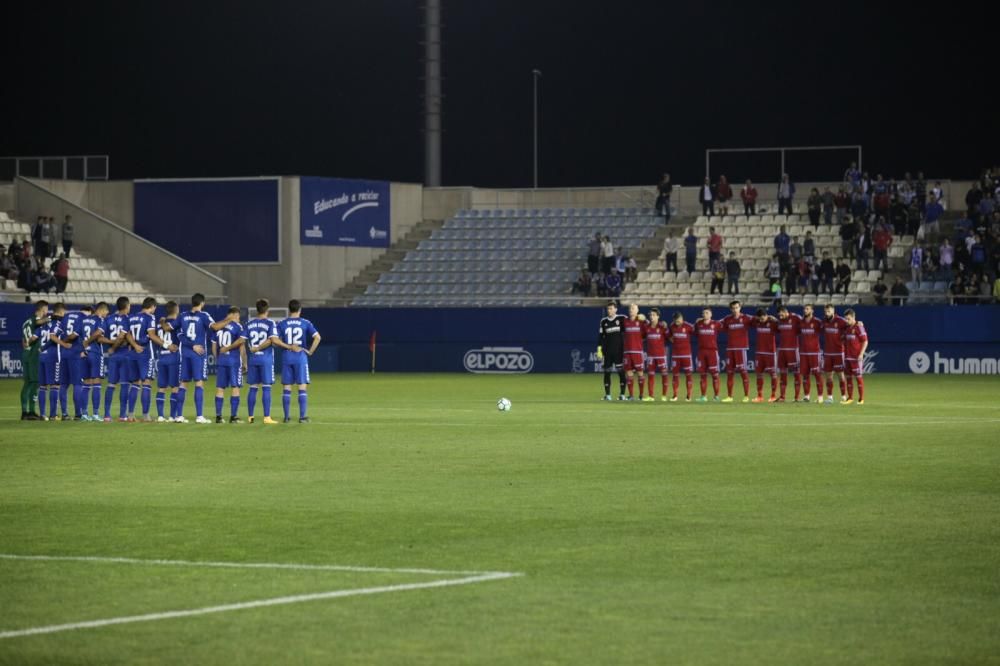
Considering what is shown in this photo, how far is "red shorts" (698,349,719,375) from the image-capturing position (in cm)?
3659

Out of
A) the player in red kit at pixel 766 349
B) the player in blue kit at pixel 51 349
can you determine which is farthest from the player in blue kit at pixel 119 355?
the player in red kit at pixel 766 349

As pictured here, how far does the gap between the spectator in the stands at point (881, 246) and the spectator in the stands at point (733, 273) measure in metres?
4.49

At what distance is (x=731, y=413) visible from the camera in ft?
101

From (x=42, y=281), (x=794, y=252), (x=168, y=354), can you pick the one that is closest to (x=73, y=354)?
(x=168, y=354)

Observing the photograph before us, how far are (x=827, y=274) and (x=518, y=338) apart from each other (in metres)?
10.1

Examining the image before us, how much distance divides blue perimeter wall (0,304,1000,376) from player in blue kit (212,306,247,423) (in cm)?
2207

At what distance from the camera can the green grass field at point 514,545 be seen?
29.2 ft

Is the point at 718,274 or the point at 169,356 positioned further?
the point at 718,274

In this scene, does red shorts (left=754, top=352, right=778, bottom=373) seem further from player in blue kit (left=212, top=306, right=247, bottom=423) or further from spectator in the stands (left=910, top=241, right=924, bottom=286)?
spectator in the stands (left=910, top=241, right=924, bottom=286)

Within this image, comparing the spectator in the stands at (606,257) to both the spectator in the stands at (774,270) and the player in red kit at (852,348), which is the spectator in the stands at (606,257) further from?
the player in red kit at (852,348)

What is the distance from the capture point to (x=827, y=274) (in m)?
52.8

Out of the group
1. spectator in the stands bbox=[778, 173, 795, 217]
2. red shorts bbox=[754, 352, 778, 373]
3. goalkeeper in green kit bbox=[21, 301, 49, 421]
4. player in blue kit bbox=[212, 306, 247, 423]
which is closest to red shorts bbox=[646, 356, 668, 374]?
red shorts bbox=[754, 352, 778, 373]

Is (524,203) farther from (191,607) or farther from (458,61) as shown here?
(191,607)

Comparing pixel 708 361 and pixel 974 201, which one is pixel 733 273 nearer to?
pixel 974 201
